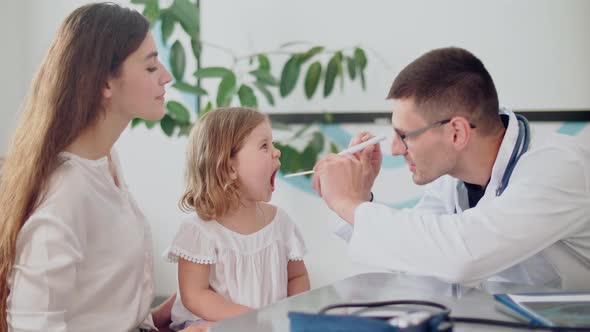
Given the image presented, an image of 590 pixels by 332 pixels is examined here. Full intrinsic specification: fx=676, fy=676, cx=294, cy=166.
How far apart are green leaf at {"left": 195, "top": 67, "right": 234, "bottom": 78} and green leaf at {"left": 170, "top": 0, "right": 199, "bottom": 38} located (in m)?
0.23

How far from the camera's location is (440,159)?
180 centimetres

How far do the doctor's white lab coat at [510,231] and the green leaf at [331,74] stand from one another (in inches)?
61.5

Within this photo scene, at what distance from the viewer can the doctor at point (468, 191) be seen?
1.42 meters

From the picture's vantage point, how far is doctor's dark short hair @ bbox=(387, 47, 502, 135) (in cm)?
176

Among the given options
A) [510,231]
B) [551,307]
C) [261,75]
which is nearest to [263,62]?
[261,75]

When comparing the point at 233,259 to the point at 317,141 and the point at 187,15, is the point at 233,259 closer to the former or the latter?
the point at 317,141

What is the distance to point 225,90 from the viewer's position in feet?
10.5

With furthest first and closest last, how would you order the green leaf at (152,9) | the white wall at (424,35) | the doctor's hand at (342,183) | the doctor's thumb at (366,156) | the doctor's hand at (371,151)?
1. the green leaf at (152,9)
2. the white wall at (424,35)
3. the doctor's hand at (371,151)
4. the doctor's thumb at (366,156)
5. the doctor's hand at (342,183)

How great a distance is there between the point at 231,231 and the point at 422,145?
0.61 metres

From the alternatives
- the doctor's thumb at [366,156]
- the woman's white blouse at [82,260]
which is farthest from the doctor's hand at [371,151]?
the woman's white blouse at [82,260]

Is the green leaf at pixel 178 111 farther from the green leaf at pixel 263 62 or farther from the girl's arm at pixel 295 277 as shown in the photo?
the girl's arm at pixel 295 277

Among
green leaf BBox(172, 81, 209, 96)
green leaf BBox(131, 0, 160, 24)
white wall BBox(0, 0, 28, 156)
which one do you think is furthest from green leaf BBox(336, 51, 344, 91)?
white wall BBox(0, 0, 28, 156)

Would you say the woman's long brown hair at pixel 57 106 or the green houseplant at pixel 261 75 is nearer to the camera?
the woman's long brown hair at pixel 57 106

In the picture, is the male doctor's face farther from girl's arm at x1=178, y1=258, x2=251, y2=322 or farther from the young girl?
girl's arm at x1=178, y1=258, x2=251, y2=322
